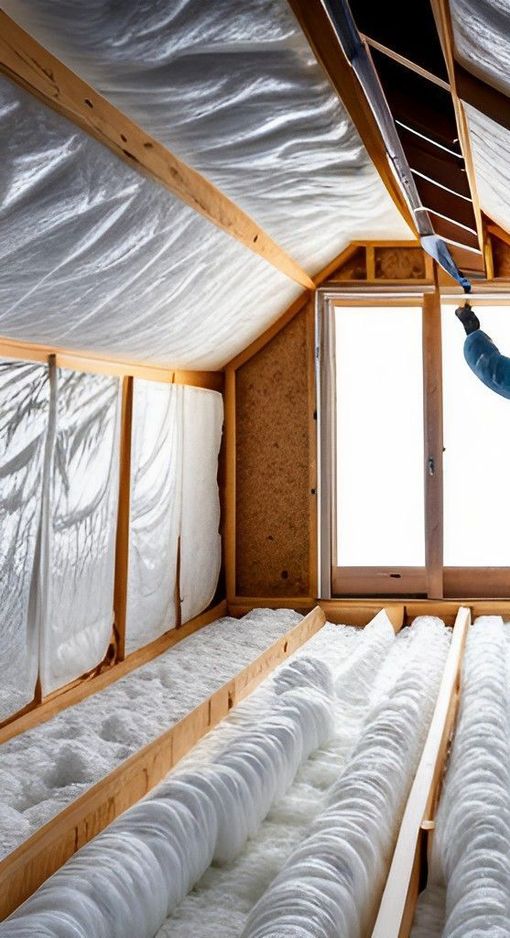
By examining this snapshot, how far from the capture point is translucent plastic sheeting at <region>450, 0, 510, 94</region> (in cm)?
163

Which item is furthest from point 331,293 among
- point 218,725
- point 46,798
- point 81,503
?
point 46,798

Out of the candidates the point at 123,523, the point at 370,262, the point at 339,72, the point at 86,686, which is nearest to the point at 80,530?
the point at 123,523

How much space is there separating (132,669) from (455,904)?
7.99 ft

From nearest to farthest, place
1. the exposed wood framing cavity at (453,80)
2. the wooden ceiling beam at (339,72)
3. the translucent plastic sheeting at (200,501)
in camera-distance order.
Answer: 1. the exposed wood framing cavity at (453,80)
2. the wooden ceiling beam at (339,72)
3. the translucent plastic sheeting at (200,501)

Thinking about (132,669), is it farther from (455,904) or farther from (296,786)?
(455,904)

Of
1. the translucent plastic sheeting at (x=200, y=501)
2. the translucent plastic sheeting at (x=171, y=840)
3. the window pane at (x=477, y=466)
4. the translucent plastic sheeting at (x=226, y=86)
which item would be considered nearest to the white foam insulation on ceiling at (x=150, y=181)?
the translucent plastic sheeting at (x=226, y=86)

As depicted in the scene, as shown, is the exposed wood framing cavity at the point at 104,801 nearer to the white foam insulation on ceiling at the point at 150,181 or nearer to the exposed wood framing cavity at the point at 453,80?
the white foam insulation on ceiling at the point at 150,181

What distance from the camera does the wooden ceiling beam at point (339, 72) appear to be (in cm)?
226

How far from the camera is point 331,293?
5.78 meters

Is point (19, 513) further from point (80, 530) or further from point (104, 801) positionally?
point (104, 801)

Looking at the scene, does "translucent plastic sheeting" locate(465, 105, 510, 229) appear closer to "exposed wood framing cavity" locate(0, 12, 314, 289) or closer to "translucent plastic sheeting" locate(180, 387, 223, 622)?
"exposed wood framing cavity" locate(0, 12, 314, 289)

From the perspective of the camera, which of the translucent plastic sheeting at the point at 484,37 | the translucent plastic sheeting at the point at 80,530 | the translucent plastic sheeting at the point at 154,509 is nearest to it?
the translucent plastic sheeting at the point at 484,37

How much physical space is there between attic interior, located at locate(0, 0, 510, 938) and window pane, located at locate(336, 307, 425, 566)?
0.08ft

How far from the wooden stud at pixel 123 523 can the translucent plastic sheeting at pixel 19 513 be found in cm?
79
